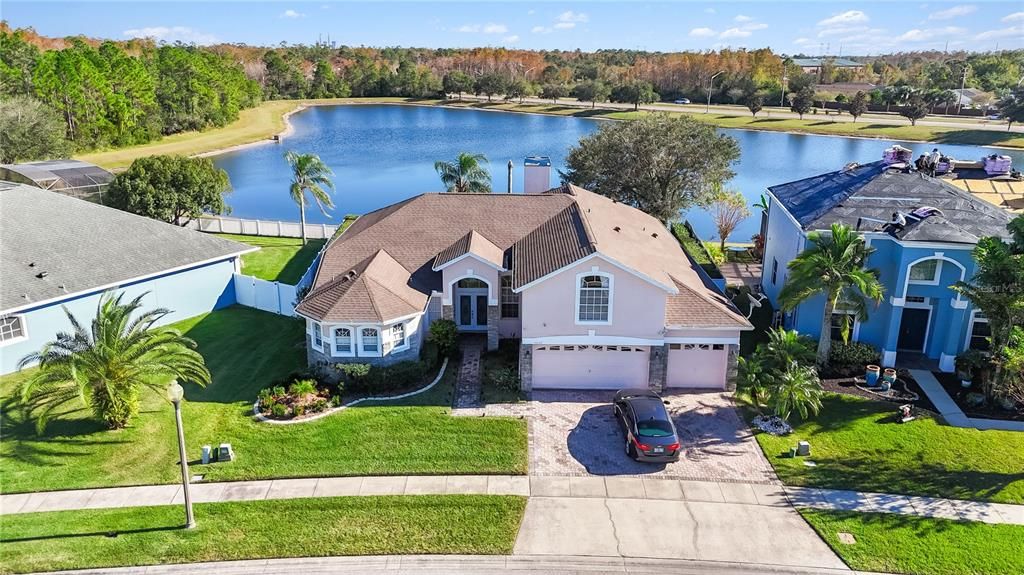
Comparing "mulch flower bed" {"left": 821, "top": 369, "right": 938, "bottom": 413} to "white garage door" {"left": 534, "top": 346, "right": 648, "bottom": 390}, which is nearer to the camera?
"mulch flower bed" {"left": 821, "top": 369, "right": 938, "bottom": 413}

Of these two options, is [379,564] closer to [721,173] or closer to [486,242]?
[486,242]

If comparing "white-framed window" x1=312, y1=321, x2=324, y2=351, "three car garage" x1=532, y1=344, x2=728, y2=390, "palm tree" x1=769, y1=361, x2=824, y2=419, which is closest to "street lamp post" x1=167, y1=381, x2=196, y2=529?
"white-framed window" x1=312, y1=321, x2=324, y2=351

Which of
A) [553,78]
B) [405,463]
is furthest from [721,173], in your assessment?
[553,78]

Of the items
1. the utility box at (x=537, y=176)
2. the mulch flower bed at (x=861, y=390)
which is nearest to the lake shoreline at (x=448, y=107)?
the utility box at (x=537, y=176)

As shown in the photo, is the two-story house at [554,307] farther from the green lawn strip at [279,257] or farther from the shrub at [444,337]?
the green lawn strip at [279,257]

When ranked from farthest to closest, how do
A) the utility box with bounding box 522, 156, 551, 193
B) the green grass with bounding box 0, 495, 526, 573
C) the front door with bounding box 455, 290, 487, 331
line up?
the utility box with bounding box 522, 156, 551, 193 → the front door with bounding box 455, 290, 487, 331 → the green grass with bounding box 0, 495, 526, 573

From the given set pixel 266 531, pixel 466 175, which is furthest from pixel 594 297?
pixel 466 175

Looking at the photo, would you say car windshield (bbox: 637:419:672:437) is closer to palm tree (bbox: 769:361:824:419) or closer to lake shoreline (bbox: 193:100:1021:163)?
palm tree (bbox: 769:361:824:419)

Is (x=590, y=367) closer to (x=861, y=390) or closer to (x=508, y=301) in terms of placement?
(x=508, y=301)
